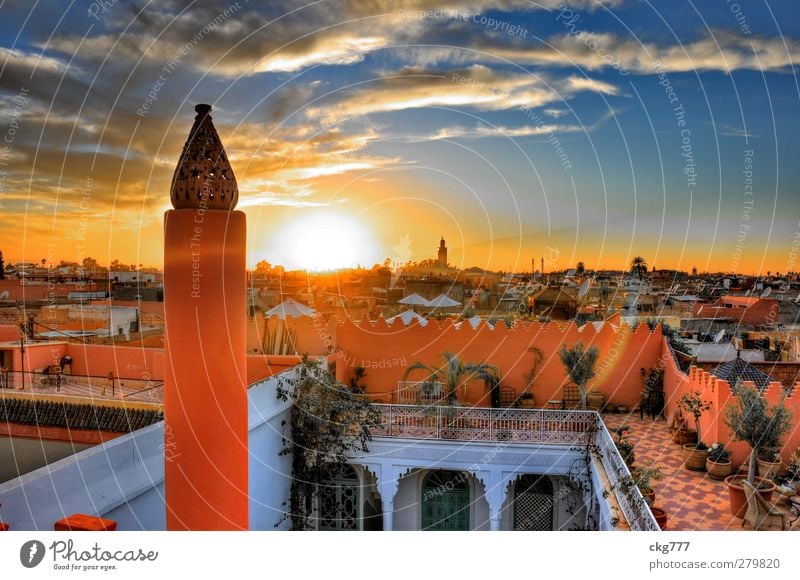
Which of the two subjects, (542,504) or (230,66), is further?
(542,504)

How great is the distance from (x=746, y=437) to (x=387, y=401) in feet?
13.4

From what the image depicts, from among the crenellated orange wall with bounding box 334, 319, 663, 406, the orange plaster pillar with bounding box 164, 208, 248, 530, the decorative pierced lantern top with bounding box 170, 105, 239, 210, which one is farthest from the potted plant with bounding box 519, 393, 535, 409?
the decorative pierced lantern top with bounding box 170, 105, 239, 210

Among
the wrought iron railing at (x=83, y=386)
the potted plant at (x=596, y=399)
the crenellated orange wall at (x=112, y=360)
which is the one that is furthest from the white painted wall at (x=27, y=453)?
the potted plant at (x=596, y=399)

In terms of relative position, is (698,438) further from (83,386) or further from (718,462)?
(83,386)

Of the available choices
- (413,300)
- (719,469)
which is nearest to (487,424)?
(719,469)

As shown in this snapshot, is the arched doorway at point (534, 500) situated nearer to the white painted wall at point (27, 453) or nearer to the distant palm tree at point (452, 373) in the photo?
the distant palm tree at point (452, 373)

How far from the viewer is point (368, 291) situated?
804 cm

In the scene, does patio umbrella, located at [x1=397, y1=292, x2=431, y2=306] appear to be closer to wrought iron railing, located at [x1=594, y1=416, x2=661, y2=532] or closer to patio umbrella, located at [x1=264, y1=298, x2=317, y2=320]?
patio umbrella, located at [x1=264, y1=298, x2=317, y2=320]

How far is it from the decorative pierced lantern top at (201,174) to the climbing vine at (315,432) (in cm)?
377

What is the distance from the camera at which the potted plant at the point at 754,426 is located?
183 inches

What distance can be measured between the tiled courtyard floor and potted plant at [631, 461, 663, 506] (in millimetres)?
126

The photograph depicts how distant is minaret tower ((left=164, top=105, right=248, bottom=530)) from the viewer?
9.27ft
